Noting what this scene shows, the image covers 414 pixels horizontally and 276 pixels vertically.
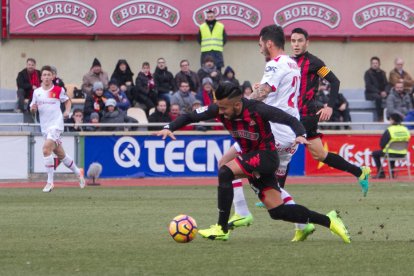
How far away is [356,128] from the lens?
26.3m

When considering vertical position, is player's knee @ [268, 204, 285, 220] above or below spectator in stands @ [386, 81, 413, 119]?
below

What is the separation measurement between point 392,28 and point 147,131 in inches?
371

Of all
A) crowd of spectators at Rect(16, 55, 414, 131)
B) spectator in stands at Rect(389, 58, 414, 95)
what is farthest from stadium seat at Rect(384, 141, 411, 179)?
spectator in stands at Rect(389, 58, 414, 95)

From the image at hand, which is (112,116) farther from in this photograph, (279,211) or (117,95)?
(279,211)

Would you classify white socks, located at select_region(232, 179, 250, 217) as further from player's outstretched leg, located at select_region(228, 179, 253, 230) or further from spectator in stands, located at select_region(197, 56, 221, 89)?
spectator in stands, located at select_region(197, 56, 221, 89)

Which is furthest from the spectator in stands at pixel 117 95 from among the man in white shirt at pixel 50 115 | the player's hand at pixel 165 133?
the player's hand at pixel 165 133

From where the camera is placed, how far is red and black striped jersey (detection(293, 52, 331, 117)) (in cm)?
1304

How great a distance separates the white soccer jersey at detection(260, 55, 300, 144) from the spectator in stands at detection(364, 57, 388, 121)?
1622 centimetres

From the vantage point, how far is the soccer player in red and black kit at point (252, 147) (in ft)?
33.8

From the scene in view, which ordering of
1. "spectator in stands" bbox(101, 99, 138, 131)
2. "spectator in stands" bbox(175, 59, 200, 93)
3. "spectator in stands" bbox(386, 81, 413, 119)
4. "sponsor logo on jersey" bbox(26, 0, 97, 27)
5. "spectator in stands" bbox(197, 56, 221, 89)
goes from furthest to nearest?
"sponsor logo on jersey" bbox(26, 0, 97, 27) → "spectator in stands" bbox(386, 81, 413, 119) → "spectator in stands" bbox(197, 56, 221, 89) → "spectator in stands" bbox(175, 59, 200, 93) → "spectator in stands" bbox(101, 99, 138, 131)

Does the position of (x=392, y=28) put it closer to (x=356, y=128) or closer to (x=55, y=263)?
(x=356, y=128)

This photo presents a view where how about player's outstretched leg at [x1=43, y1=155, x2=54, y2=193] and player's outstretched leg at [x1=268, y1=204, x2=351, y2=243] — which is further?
player's outstretched leg at [x1=43, y1=155, x2=54, y2=193]

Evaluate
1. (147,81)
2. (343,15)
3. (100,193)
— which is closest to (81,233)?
(100,193)

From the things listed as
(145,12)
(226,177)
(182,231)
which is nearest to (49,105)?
(145,12)
